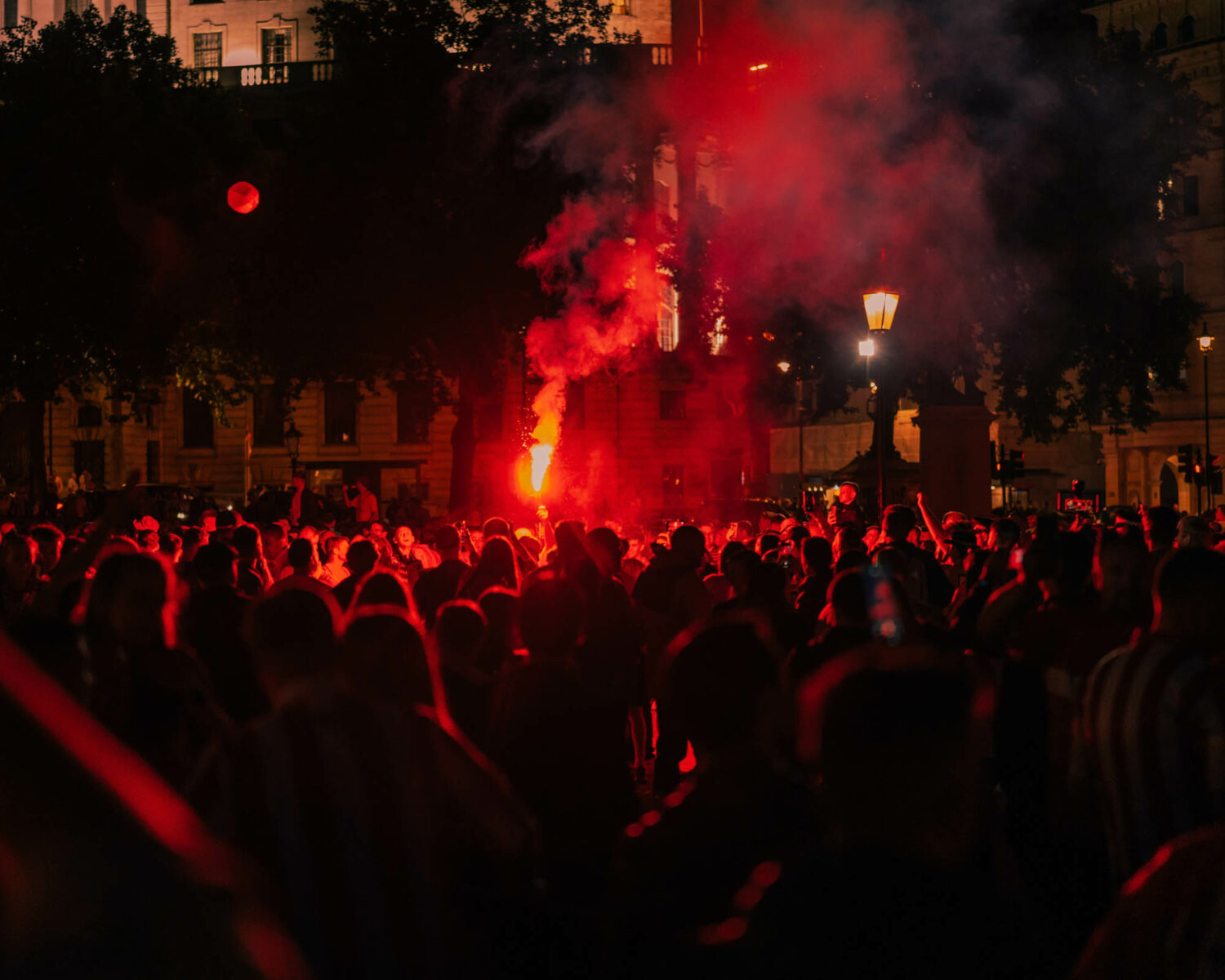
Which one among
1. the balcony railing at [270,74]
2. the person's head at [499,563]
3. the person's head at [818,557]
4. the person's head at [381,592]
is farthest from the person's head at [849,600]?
the balcony railing at [270,74]

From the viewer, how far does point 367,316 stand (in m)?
34.3

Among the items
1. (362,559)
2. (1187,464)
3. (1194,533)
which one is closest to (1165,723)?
(362,559)

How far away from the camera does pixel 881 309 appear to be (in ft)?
42.7

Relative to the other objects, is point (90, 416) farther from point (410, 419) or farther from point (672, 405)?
point (672, 405)

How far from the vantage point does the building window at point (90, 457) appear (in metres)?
52.3

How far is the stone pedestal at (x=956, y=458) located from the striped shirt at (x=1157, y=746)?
17931 mm

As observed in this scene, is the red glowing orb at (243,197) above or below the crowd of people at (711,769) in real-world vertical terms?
above

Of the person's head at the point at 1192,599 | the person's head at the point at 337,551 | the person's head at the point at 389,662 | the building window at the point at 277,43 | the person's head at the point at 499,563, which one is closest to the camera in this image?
the person's head at the point at 389,662

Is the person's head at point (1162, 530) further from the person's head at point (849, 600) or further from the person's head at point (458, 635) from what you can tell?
the person's head at point (458, 635)

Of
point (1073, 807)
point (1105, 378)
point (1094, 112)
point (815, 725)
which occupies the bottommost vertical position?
point (1073, 807)

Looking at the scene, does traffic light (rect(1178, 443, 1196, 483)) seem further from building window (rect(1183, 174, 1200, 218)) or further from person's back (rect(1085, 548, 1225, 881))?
building window (rect(1183, 174, 1200, 218))

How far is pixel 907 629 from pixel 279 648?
2.92 meters

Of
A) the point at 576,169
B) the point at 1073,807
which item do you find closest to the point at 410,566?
the point at 1073,807

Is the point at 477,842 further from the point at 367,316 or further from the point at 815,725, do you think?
the point at 367,316
